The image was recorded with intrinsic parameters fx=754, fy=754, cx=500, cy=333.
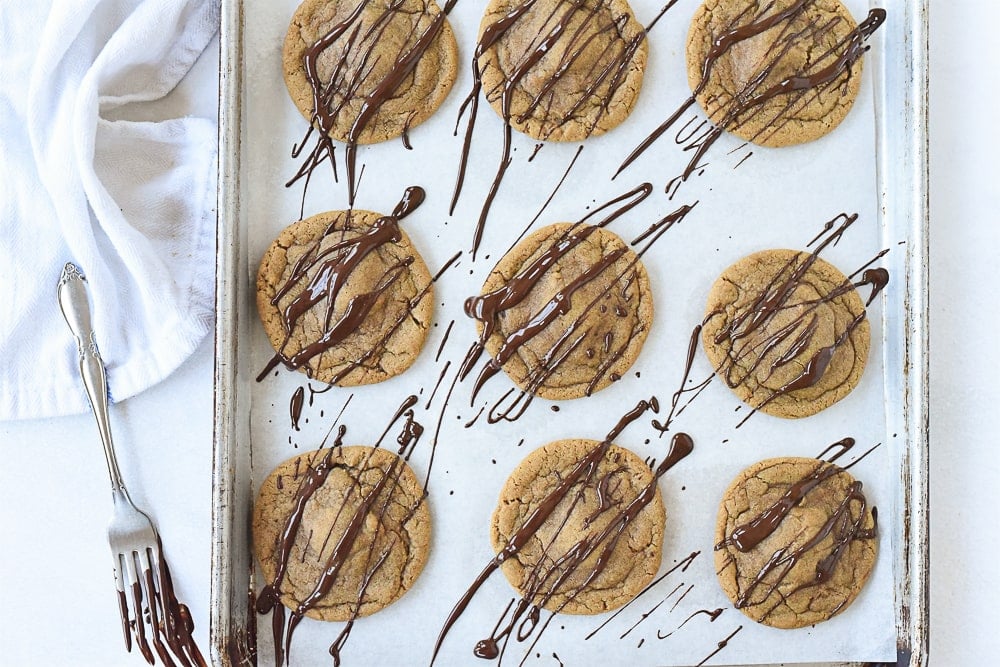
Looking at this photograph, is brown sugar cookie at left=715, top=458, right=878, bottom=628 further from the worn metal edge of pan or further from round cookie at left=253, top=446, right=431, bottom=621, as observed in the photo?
the worn metal edge of pan

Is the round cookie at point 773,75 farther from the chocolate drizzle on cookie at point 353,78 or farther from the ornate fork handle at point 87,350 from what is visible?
the ornate fork handle at point 87,350

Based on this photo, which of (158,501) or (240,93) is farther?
(158,501)

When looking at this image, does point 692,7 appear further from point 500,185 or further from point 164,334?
point 164,334

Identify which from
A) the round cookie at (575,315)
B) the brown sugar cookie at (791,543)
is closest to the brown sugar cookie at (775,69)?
the round cookie at (575,315)

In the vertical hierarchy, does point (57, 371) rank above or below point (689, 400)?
above

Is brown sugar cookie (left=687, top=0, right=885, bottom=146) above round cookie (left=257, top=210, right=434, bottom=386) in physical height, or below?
above

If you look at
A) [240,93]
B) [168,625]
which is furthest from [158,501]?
[240,93]

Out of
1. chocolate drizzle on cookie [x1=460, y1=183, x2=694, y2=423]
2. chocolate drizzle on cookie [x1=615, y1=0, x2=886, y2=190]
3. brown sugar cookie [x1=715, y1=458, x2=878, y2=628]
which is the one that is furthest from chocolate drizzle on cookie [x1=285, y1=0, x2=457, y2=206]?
brown sugar cookie [x1=715, y1=458, x2=878, y2=628]
